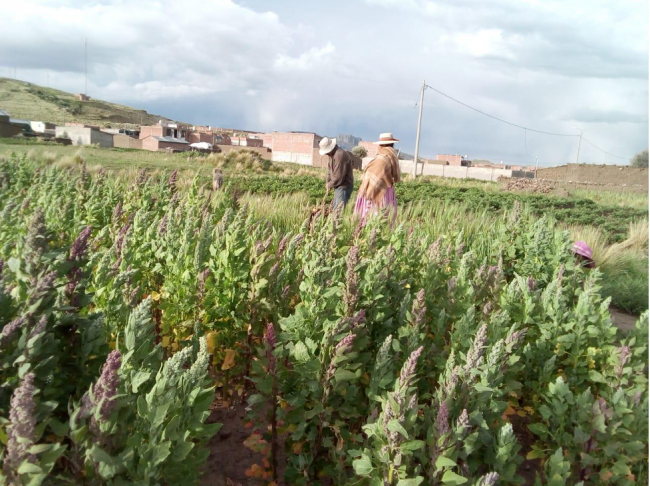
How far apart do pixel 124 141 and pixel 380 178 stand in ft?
34.1

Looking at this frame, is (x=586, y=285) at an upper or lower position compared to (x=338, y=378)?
upper

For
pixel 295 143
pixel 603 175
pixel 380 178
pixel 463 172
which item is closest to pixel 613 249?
pixel 380 178

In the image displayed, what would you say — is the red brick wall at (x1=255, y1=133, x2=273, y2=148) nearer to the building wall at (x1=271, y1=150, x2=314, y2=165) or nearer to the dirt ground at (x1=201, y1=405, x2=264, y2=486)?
the building wall at (x1=271, y1=150, x2=314, y2=165)

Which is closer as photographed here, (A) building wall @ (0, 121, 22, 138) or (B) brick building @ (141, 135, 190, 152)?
(A) building wall @ (0, 121, 22, 138)

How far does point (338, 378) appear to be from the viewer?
1994mm

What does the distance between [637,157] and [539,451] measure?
1621mm

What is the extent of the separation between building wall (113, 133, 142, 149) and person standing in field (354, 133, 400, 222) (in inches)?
372

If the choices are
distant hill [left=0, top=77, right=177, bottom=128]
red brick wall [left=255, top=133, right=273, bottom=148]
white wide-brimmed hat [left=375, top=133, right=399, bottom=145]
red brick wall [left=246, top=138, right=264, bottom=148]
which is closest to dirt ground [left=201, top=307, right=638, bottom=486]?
white wide-brimmed hat [left=375, top=133, right=399, bottom=145]

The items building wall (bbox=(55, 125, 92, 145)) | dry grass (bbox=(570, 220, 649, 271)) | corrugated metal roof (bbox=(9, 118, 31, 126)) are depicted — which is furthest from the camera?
building wall (bbox=(55, 125, 92, 145))

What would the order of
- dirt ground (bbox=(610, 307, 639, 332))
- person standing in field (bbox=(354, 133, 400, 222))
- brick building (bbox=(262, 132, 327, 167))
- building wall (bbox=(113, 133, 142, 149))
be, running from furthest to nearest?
1. brick building (bbox=(262, 132, 327, 167))
2. building wall (bbox=(113, 133, 142, 149))
3. person standing in field (bbox=(354, 133, 400, 222))
4. dirt ground (bbox=(610, 307, 639, 332))

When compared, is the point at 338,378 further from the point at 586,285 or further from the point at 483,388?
the point at 586,285

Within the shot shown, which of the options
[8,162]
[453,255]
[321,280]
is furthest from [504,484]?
[8,162]

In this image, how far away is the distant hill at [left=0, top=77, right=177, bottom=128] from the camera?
7.30m

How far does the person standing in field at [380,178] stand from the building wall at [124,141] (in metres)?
9.44
